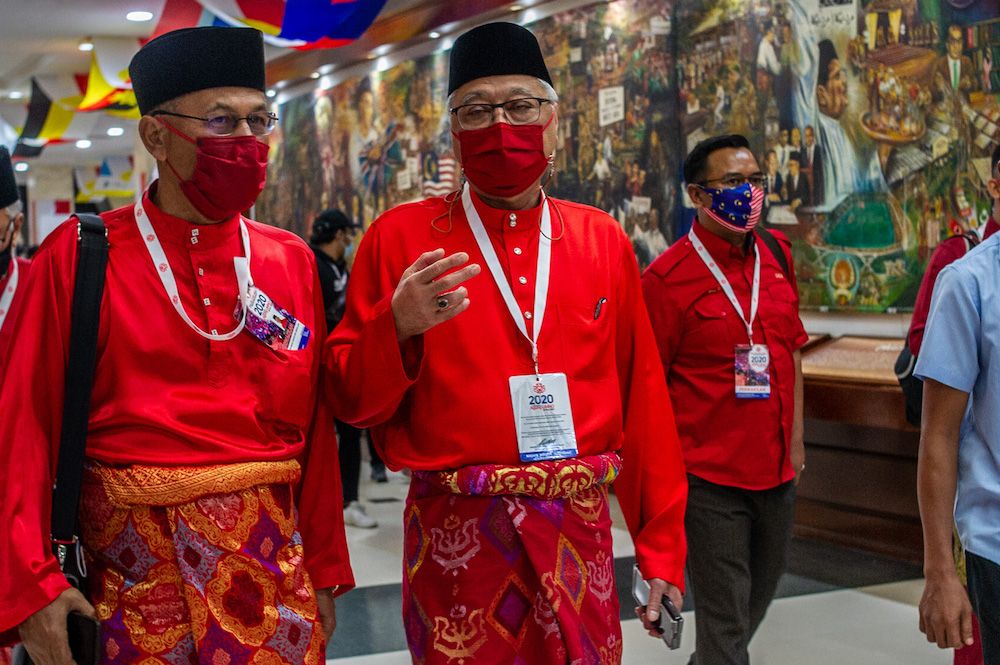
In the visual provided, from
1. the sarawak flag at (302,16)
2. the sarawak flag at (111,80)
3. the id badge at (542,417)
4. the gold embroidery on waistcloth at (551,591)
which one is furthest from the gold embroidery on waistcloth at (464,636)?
the sarawak flag at (111,80)

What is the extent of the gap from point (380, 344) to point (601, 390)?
531mm

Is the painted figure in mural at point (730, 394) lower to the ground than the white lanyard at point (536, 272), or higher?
lower

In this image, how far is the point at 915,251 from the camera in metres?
6.10

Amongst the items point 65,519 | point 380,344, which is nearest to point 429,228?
point 380,344

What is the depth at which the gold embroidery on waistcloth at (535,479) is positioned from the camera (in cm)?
215

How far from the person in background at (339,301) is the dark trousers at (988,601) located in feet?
16.1

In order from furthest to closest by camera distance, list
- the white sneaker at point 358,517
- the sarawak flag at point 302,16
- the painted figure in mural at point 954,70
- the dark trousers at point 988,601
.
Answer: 1. the sarawak flag at point 302,16
2. the white sneaker at point 358,517
3. the painted figure in mural at point 954,70
4. the dark trousers at point 988,601

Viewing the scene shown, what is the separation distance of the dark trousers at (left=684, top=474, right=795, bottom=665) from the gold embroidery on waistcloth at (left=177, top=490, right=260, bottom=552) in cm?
200

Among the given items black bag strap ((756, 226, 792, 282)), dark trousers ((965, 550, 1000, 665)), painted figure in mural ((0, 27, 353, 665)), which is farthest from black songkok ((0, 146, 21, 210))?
dark trousers ((965, 550, 1000, 665))

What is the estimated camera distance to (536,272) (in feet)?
7.73

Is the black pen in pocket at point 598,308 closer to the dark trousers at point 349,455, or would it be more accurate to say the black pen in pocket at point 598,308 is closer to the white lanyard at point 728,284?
the white lanyard at point 728,284

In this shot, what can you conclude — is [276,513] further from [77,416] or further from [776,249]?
[776,249]

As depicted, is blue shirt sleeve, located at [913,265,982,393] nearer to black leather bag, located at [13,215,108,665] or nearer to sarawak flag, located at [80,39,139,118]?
black leather bag, located at [13,215,108,665]

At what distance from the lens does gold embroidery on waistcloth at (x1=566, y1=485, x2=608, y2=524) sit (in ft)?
7.34
